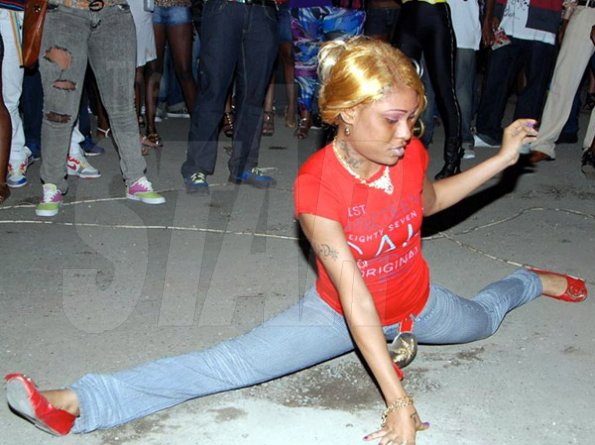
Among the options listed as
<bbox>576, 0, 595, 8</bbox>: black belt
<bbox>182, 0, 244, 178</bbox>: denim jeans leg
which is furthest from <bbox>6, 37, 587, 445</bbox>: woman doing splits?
<bbox>576, 0, 595, 8</bbox>: black belt

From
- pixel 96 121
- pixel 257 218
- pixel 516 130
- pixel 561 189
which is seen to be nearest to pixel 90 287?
pixel 257 218

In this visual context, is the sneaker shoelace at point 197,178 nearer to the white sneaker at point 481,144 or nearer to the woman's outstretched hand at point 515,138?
the white sneaker at point 481,144

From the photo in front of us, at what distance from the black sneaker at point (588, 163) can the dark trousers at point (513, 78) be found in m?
1.06

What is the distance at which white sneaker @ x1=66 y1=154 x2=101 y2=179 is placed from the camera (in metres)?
6.21

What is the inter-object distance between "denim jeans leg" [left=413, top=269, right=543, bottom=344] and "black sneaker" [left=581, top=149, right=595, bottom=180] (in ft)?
9.65

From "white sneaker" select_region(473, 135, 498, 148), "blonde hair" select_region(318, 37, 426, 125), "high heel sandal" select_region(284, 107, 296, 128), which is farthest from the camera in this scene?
"high heel sandal" select_region(284, 107, 296, 128)

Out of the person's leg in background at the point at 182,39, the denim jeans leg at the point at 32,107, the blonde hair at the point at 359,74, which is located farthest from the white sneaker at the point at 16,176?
the blonde hair at the point at 359,74

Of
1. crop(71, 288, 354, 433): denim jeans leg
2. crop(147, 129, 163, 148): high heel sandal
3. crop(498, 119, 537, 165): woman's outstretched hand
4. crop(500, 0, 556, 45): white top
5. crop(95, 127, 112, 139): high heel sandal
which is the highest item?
crop(498, 119, 537, 165): woman's outstretched hand

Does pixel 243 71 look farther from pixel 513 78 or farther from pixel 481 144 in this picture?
pixel 513 78

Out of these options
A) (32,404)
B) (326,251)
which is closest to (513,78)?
(326,251)

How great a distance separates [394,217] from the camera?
9.82ft

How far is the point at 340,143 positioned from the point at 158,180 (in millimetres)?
3494

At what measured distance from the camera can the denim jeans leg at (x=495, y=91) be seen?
753cm

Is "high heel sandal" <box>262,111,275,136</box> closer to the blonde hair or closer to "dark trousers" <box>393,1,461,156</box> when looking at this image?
"dark trousers" <box>393,1,461,156</box>
